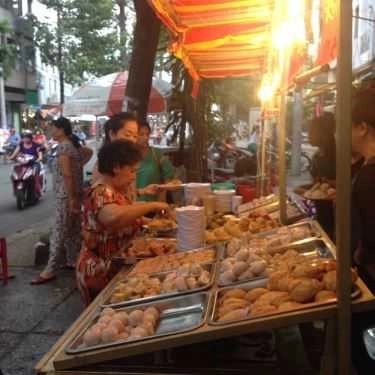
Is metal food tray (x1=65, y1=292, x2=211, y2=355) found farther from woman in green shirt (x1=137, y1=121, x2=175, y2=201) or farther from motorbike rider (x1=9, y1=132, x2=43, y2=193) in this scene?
motorbike rider (x1=9, y1=132, x2=43, y2=193)

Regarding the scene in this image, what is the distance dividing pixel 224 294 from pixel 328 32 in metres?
1.20

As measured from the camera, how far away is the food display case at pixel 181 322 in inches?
77.3

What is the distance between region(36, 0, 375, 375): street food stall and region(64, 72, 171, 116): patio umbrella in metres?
7.79

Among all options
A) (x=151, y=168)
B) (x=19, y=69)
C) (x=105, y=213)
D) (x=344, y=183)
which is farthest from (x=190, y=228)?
(x=19, y=69)

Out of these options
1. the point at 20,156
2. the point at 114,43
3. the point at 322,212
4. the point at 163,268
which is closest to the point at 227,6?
the point at 322,212

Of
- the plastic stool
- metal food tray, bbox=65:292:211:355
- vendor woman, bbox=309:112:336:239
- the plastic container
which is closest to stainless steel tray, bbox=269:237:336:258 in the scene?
metal food tray, bbox=65:292:211:355

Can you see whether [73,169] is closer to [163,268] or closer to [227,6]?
[227,6]

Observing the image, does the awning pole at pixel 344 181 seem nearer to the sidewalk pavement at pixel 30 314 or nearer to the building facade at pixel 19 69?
the sidewalk pavement at pixel 30 314

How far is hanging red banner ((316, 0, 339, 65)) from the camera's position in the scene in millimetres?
2113

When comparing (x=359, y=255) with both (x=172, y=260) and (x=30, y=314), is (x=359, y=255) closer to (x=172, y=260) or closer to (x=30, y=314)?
(x=172, y=260)

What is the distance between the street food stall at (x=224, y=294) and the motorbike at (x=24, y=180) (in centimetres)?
884

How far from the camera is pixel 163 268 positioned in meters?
3.04

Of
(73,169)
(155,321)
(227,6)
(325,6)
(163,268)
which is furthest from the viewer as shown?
(73,169)

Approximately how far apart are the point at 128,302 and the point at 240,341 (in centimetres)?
58
